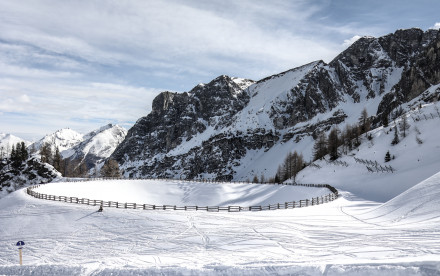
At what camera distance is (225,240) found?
26547 mm

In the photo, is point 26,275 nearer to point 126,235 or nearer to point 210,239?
→ point 126,235

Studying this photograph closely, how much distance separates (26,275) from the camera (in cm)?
1794

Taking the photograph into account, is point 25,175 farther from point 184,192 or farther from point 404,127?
point 404,127

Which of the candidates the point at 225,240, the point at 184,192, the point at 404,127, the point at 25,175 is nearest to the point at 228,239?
the point at 225,240

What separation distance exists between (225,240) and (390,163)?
6199 centimetres

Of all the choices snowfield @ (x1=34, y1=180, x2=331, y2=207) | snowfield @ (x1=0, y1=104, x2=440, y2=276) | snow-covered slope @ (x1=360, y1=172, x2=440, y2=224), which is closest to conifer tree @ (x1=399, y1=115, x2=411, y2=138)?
snowfield @ (x1=0, y1=104, x2=440, y2=276)

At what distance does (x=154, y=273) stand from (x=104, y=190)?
198 ft

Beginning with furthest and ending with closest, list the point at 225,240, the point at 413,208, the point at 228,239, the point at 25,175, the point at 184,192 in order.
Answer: the point at 25,175 < the point at 184,192 < the point at 413,208 < the point at 228,239 < the point at 225,240

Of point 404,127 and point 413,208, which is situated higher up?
point 404,127

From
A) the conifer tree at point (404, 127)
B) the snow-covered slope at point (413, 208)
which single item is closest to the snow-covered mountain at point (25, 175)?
the snow-covered slope at point (413, 208)

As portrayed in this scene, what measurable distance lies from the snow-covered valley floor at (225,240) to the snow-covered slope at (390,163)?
26.0 m

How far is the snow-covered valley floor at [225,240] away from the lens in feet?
55.9

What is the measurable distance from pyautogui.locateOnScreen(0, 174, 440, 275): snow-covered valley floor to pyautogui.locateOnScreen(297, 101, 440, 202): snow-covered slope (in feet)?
85.3

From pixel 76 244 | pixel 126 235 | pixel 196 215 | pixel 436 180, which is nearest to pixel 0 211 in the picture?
pixel 76 244
